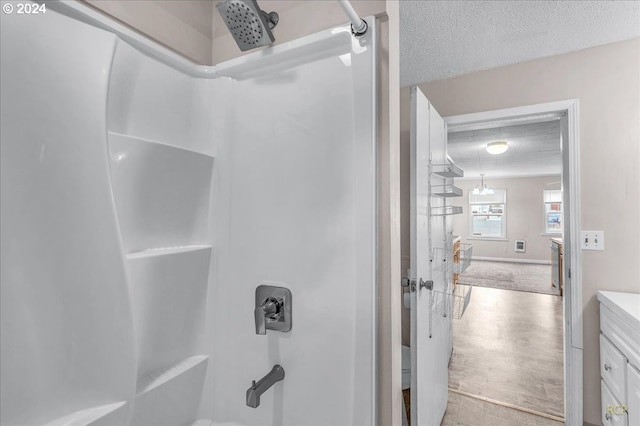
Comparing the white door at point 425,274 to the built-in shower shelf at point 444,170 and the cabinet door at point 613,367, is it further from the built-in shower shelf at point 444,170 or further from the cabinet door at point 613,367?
the cabinet door at point 613,367

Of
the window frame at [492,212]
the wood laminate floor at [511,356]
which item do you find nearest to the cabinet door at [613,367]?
the wood laminate floor at [511,356]

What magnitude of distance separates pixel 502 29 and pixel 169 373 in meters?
2.26

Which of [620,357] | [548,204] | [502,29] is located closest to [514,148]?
[502,29]

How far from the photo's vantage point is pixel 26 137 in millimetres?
727

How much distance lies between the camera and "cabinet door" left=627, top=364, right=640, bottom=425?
4.12 feet

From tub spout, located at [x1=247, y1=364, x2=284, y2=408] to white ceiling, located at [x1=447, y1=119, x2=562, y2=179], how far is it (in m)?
3.26

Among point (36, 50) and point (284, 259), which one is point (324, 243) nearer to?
point (284, 259)

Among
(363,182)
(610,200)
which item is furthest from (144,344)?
(610,200)

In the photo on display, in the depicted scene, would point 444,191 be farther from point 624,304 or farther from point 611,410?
point 611,410

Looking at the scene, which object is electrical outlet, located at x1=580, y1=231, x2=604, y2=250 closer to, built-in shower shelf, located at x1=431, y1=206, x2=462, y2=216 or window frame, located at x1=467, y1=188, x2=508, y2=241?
built-in shower shelf, located at x1=431, y1=206, x2=462, y2=216

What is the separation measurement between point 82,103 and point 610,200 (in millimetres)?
2496

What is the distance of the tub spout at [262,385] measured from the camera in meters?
0.86

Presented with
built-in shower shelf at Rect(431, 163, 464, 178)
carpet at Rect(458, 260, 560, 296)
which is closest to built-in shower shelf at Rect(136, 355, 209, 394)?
built-in shower shelf at Rect(431, 163, 464, 178)

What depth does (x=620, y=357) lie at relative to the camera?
4.69 ft
